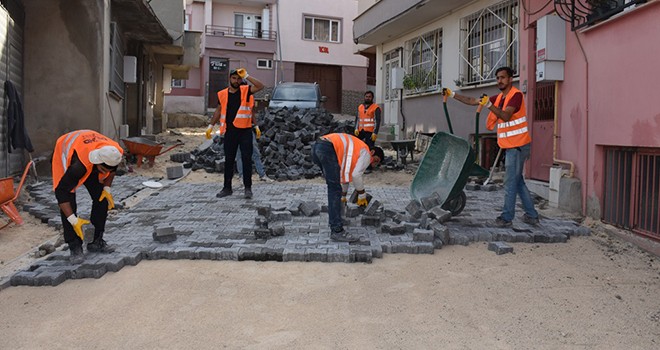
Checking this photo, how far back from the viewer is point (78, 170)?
4.32 metres

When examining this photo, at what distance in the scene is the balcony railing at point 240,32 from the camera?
27.9 m

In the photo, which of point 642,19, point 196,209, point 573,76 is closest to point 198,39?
point 196,209

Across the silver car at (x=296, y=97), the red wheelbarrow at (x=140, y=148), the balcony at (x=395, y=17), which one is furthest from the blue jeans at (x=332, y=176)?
the silver car at (x=296, y=97)

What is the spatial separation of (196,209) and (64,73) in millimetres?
4773

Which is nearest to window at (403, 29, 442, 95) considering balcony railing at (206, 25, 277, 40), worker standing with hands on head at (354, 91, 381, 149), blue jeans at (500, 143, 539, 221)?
worker standing with hands on head at (354, 91, 381, 149)

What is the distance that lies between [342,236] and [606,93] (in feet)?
12.1

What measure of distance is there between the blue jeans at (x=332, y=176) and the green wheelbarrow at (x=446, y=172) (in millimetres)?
1589

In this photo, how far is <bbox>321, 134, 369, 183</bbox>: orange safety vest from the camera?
5.33m

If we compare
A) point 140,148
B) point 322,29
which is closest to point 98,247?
point 140,148

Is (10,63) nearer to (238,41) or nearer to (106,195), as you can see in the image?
(106,195)

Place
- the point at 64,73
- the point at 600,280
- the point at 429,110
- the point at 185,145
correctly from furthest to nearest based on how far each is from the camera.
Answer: the point at 185,145 < the point at 429,110 < the point at 64,73 < the point at 600,280

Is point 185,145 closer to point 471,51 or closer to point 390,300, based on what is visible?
point 471,51

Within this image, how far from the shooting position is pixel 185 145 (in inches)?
629

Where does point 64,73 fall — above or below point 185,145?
above
